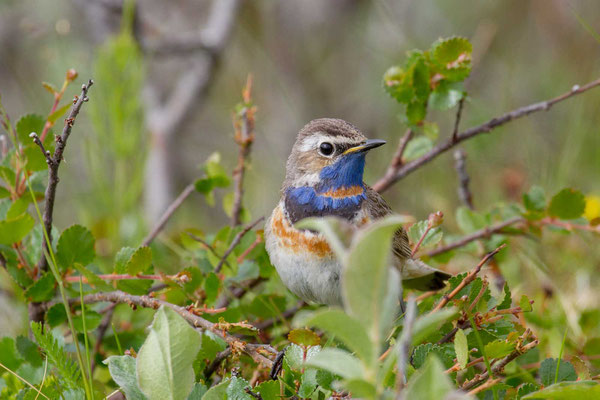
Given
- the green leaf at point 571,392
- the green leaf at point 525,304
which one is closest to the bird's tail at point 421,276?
the green leaf at point 525,304

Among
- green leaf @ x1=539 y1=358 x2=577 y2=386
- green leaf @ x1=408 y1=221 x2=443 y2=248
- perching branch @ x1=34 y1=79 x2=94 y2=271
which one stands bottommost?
green leaf @ x1=539 y1=358 x2=577 y2=386

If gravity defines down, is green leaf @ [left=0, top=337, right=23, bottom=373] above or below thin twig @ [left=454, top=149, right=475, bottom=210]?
below

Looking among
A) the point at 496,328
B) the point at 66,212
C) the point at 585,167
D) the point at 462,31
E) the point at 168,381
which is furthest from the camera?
the point at 462,31

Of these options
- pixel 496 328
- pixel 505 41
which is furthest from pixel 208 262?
pixel 505 41

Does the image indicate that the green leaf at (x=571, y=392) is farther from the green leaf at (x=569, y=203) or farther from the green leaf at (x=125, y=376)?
the green leaf at (x=569, y=203)

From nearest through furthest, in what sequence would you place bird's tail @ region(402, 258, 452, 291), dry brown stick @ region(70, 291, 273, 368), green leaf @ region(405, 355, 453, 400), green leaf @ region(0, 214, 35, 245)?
green leaf @ region(405, 355, 453, 400) < dry brown stick @ region(70, 291, 273, 368) < green leaf @ region(0, 214, 35, 245) < bird's tail @ region(402, 258, 452, 291)

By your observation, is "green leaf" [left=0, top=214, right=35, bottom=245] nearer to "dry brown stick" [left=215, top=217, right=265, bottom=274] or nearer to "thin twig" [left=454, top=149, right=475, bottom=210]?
"dry brown stick" [left=215, top=217, right=265, bottom=274]

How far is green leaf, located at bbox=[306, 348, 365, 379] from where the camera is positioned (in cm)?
133

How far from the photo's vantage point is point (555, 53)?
25.5ft

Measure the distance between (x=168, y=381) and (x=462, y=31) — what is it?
6.99 m

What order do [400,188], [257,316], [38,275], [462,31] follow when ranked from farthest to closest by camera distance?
[462,31] < [400,188] < [257,316] < [38,275]

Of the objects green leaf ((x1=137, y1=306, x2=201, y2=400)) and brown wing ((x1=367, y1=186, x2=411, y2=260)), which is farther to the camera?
brown wing ((x1=367, y1=186, x2=411, y2=260))

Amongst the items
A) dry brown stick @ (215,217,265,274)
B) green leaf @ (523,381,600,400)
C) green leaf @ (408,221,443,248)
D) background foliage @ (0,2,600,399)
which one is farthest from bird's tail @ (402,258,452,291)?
green leaf @ (523,381,600,400)

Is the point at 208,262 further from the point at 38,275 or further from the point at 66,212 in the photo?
the point at 66,212
